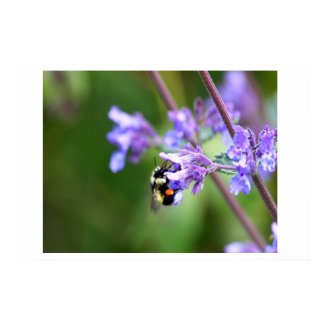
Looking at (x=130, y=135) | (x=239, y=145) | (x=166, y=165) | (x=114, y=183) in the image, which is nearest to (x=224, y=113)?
(x=239, y=145)

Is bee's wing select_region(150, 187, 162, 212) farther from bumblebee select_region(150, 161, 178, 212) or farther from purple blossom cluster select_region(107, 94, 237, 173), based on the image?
purple blossom cluster select_region(107, 94, 237, 173)

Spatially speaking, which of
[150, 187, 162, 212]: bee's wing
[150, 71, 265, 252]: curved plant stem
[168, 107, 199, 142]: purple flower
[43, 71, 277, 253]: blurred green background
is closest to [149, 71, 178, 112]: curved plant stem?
[150, 71, 265, 252]: curved plant stem

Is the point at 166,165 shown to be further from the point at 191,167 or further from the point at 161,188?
the point at 191,167

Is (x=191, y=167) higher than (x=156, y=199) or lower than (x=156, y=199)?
higher
